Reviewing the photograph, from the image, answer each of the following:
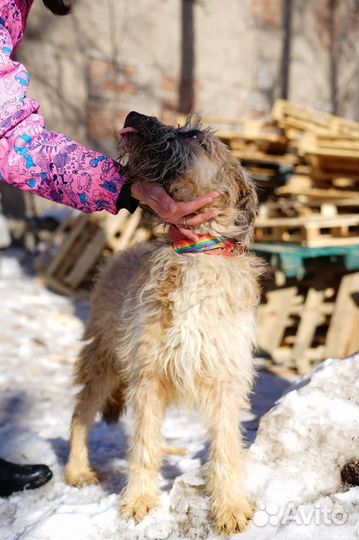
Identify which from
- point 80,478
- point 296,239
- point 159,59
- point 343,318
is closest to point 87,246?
point 296,239

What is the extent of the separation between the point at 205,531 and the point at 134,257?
1.51 m

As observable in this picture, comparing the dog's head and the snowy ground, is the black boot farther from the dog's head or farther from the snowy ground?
the dog's head

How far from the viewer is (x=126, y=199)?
88.9 inches

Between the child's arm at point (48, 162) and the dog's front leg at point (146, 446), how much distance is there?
0.85 m

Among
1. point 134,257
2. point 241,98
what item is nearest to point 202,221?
point 134,257

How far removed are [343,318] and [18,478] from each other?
3057 mm

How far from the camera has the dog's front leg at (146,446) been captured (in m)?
2.55

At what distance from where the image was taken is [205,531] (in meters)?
2.39

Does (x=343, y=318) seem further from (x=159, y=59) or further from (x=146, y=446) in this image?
(x=159, y=59)

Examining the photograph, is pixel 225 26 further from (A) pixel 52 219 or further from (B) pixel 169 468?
(B) pixel 169 468

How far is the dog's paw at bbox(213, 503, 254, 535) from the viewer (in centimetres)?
233

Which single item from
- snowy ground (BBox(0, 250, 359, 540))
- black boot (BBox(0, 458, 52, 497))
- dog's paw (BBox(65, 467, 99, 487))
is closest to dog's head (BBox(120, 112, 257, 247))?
snowy ground (BBox(0, 250, 359, 540))

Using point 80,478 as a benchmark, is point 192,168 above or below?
above

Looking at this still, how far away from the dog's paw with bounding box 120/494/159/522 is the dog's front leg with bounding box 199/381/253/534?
0.27 metres
